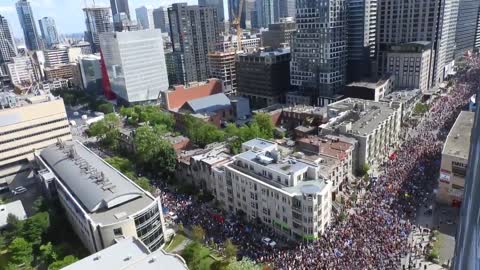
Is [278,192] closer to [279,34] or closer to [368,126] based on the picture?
[368,126]

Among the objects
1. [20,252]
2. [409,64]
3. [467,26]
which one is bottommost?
[20,252]

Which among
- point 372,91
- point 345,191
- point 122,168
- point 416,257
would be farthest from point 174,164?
point 372,91

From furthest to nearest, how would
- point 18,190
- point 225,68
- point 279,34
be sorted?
point 279,34 < point 225,68 < point 18,190

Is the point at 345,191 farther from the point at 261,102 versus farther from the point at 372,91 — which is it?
the point at 261,102

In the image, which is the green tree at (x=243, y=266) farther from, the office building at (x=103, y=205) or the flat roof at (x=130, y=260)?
the office building at (x=103, y=205)

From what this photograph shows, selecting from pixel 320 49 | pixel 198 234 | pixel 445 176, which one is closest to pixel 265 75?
pixel 320 49

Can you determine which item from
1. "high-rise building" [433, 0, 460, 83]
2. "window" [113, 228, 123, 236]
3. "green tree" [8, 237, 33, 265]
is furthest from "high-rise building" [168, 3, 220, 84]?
"window" [113, 228, 123, 236]
